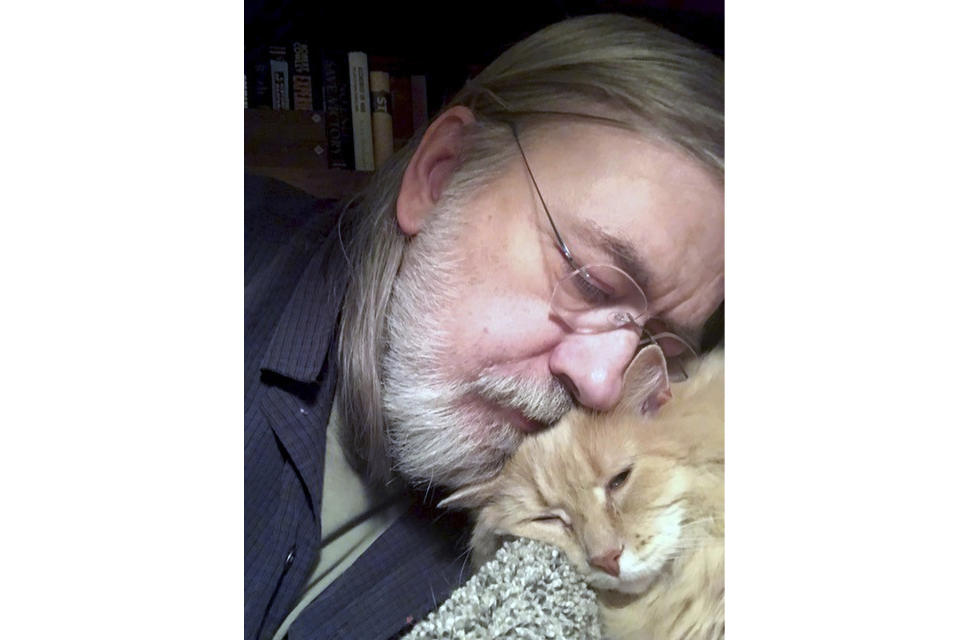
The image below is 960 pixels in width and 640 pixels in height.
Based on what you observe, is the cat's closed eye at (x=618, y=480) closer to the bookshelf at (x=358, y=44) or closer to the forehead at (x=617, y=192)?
the forehead at (x=617, y=192)

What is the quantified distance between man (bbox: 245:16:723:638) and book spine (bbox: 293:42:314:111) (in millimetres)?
123

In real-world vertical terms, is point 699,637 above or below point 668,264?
below

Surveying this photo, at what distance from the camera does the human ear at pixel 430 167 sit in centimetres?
140

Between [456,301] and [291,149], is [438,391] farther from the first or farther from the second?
[291,149]

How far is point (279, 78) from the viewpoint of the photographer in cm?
137

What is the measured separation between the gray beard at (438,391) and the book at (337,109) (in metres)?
0.14

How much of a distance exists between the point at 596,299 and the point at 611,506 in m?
0.27

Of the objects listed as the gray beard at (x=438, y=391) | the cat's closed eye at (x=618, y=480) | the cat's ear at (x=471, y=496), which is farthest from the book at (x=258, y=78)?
the cat's closed eye at (x=618, y=480)

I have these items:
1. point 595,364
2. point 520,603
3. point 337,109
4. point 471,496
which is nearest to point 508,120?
point 337,109
